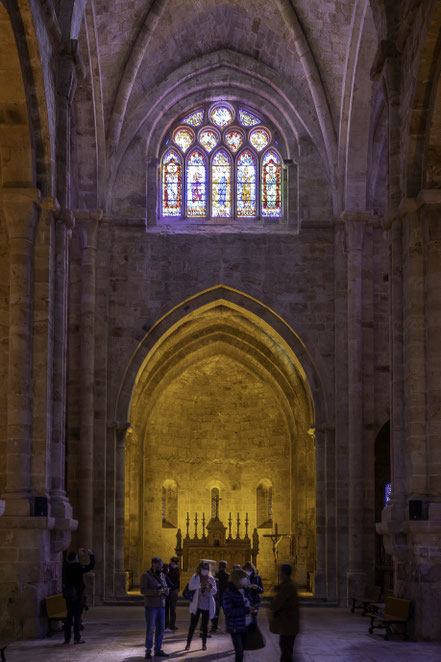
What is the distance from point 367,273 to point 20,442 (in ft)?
36.9

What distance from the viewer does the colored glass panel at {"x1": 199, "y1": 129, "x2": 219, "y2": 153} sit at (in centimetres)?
2642

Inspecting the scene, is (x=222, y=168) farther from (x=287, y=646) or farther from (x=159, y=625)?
(x=287, y=646)

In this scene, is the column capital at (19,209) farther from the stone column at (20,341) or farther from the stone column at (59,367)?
the stone column at (59,367)

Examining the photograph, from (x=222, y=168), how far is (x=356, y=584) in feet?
35.2

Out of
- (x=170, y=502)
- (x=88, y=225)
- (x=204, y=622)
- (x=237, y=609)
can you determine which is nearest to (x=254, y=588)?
(x=204, y=622)

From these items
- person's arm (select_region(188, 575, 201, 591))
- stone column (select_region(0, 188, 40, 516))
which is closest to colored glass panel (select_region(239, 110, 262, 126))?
stone column (select_region(0, 188, 40, 516))

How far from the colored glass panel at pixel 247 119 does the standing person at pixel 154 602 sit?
15679 millimetres

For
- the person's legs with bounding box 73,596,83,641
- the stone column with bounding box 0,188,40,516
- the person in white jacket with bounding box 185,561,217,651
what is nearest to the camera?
the person in white jacket with bounding box 185,561,217,651

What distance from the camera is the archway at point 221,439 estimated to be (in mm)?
28234

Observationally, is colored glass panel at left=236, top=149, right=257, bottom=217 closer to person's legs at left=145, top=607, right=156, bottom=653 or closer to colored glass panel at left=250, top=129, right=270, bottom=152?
colored glass panel at left=250, top=129, right=270, bottom=152

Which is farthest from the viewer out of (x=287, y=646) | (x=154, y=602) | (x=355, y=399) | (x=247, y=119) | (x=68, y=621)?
(x=247, y=119)

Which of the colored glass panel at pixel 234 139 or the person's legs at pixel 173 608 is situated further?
the colored glass panel at pixel 234 139

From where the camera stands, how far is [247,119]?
26.6 metres

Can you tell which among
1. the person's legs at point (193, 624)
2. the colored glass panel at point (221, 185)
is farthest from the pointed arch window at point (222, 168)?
the person's legs at point (193, 624)
